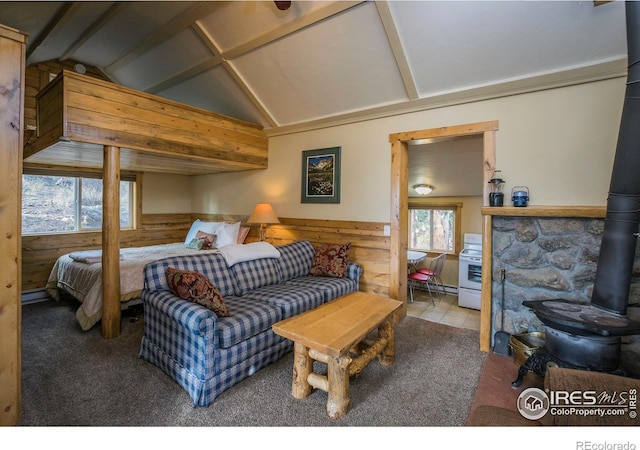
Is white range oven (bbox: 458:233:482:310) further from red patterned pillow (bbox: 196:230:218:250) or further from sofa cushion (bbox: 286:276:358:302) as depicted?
red patterned pillow (bbox: 196:230:218:250)

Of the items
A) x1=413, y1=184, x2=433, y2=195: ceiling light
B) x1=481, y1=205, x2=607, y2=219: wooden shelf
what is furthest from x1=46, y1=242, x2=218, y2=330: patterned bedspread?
x1=413, y1=184, x2=433, y2=195: ceiling light

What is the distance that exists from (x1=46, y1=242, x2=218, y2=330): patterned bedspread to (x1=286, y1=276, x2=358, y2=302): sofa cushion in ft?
5.63

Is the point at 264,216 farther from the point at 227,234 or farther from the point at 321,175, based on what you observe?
the point at 321,175

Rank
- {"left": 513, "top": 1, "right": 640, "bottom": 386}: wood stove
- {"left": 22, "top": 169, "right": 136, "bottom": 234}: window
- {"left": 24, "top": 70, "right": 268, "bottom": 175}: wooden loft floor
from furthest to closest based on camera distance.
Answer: {"left": 22, "top": 169, "right": 136, "bottom": 234}: window
{"left": 24, "top": 70, "right": 268, "bottom": 175}: wooden loft floor
{"left": 513, "top": 1, "right": 640, "bottom": 386}: wood stove

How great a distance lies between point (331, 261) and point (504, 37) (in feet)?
8.69

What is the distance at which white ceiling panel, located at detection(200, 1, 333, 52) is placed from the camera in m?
2.72

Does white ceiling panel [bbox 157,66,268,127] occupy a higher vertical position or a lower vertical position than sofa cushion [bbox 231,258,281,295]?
higher

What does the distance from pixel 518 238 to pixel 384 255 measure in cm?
139

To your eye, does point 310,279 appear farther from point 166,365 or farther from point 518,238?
point 518,238

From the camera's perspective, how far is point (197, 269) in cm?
274

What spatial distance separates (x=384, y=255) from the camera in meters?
3.62

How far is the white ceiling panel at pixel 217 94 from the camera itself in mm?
3908

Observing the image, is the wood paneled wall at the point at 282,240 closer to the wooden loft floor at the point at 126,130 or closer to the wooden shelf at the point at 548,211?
the wooden loft floor at the point at 126,130

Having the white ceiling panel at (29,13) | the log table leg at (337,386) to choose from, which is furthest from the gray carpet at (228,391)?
the white ceiling panel at (29,13)
